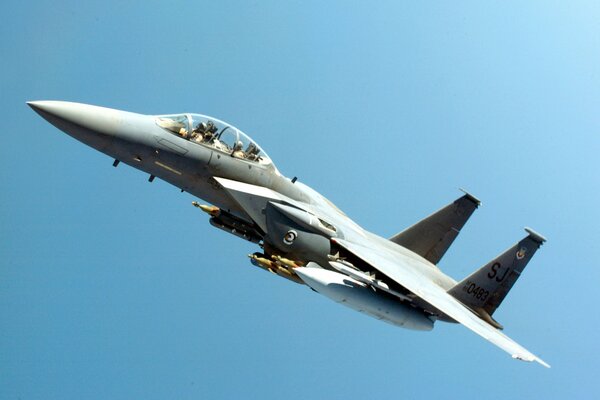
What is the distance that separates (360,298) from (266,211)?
3.03 meters

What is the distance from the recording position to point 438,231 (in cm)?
2252

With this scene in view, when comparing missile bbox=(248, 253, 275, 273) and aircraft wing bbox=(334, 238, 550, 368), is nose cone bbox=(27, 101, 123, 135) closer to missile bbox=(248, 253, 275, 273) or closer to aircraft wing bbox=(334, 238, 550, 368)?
missile bbox=(248, 253, 275, 273)

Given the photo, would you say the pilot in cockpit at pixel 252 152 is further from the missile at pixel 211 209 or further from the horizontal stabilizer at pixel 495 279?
the horizontal stabilizer at pixel 495 279

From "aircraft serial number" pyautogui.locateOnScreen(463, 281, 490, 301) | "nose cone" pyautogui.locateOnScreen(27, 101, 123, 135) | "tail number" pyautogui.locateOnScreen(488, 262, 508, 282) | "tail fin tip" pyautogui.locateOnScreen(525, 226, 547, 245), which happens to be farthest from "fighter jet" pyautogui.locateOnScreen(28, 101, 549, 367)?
"tail fin tip" pyautogui.locateOnScreen(525, 226, 547, 245)

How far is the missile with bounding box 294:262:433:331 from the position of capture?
53.4ft

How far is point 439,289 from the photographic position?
19422mm

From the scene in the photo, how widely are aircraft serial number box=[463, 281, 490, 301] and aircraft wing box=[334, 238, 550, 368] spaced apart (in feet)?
2.22

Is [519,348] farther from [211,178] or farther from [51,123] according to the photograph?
[51,123]

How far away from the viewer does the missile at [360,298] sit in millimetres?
16266

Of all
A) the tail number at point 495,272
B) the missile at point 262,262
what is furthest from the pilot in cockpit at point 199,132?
the tail number at point 495,272

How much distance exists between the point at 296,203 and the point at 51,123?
5.99 meters

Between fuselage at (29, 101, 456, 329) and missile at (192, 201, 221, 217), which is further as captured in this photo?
missile at (192, 201, 221, 217)

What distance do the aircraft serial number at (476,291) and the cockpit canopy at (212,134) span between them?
21.9 ft

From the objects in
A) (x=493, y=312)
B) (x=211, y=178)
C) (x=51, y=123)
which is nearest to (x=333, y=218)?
(x=211, y=178)
